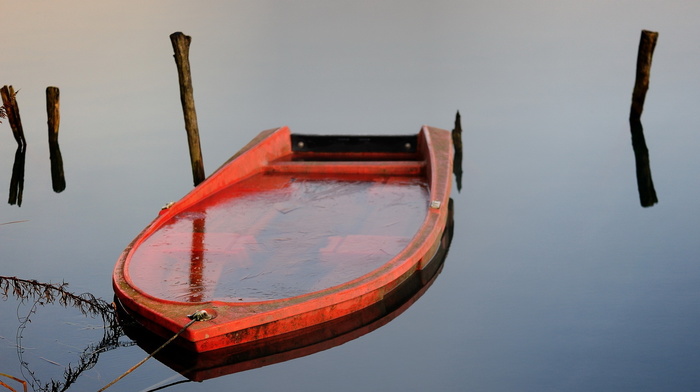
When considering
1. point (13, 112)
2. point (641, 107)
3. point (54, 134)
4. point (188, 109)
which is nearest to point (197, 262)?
point (188, 109)

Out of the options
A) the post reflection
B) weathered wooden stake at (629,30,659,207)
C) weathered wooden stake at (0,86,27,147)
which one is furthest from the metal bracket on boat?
weathered wooden stake at (0,86,27,147)

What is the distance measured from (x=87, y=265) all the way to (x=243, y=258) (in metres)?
2.17

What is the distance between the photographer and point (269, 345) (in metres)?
7.52

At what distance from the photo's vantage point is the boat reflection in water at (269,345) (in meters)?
7.32

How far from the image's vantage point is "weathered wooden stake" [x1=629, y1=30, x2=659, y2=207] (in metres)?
13.6

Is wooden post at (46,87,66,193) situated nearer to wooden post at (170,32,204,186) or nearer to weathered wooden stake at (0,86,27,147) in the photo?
weathered wooden stake at (0,86,27,147)

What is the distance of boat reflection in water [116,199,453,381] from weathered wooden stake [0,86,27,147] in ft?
24.3

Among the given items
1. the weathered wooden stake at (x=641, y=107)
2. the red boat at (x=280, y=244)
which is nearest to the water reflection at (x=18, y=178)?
the red boat at (x=280, y=244)

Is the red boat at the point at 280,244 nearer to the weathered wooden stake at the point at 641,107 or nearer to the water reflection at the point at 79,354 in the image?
the water reflection at the point at 79,354

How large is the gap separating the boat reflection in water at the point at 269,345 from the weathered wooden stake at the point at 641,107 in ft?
20.1

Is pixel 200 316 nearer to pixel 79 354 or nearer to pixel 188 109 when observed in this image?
pixel 79 354

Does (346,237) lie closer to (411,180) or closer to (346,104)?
(411,180)

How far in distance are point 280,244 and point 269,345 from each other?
5.50 ft

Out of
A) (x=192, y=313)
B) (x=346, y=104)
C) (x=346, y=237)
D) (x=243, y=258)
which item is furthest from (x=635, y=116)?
(x=192, y=313)
